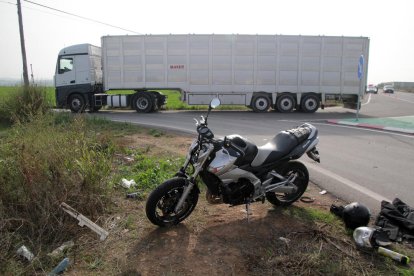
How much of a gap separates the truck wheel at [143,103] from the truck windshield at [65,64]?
12.3ft

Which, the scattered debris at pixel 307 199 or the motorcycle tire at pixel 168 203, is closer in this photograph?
the motorcycle tire at pixel 168 203

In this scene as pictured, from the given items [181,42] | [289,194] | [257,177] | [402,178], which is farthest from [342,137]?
[181,42]

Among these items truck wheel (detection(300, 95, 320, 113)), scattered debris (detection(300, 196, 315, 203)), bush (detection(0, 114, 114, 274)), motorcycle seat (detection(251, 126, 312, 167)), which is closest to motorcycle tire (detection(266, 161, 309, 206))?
scattered debris (detection(300, 196, 315, 203))

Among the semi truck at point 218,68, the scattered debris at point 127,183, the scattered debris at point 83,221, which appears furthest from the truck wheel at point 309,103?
the scattered debris at point 83,221

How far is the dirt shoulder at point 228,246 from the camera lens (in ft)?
11.2

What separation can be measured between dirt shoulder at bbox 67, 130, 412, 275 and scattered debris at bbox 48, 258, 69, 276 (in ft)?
0.26

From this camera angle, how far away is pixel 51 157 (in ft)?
14.4

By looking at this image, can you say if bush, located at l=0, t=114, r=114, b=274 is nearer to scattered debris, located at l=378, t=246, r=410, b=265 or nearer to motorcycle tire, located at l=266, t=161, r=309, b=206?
motorcycle tire, located at l=266, t=161, r=309, b=206

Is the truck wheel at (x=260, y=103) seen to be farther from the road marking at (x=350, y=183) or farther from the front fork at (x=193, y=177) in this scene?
the front fork at (x=193, y=177)

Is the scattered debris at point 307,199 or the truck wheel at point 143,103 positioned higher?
the truck wheel at point 143,103

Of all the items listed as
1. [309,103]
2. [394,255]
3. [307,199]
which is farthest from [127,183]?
[309,103]

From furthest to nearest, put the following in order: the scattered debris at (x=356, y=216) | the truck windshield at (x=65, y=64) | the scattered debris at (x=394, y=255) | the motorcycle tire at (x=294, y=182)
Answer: the truck windshield at (x=65, y=64) < the motorcycle tire at (x=294, y=182) < the scattered debris at (x=356, y=216) < the scattered debris at (x=394, y=255)

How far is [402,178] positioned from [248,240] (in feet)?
13.4

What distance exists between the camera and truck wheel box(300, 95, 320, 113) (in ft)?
64.1
